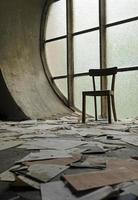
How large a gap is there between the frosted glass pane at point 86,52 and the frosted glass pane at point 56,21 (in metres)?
0.55

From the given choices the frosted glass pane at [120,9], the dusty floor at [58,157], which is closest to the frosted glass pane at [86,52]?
the frosted glass pane at [120,9]

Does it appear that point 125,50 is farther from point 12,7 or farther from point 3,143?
point 3,143

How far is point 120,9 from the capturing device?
587cm

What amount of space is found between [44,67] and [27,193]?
5879mm

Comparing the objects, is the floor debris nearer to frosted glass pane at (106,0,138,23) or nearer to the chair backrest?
the chair backrest

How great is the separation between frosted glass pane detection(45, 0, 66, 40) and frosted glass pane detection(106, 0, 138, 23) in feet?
4.05

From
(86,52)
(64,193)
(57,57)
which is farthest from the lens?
(57,57)

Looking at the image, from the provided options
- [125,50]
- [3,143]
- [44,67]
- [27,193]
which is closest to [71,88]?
[44,67]

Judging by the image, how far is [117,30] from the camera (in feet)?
19.5

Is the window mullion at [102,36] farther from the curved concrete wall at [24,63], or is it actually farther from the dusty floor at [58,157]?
the dusty floor at [58,157]

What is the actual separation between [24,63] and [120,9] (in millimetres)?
2269

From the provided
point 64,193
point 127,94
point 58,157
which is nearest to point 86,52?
point 127,94

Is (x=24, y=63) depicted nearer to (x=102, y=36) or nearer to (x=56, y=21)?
(x=56, y=21)

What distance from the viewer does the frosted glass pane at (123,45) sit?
5.67 m
